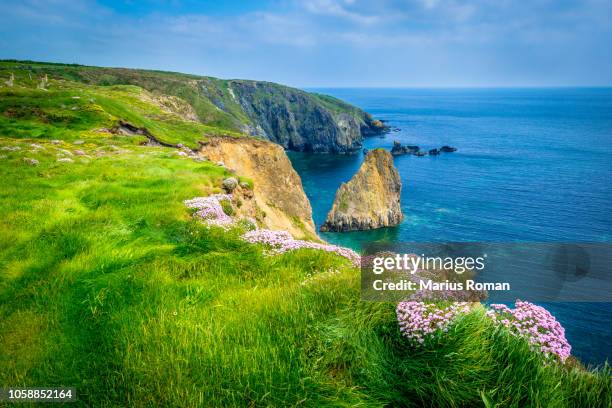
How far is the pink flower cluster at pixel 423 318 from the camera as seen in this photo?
5039mm

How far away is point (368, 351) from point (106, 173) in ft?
57.3

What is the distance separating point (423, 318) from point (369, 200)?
9040cm

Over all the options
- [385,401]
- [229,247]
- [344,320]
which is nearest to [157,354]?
[344,320]

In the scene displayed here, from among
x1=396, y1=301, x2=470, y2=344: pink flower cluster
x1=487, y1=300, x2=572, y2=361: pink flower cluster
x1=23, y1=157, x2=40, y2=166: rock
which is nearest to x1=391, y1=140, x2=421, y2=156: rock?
x1=23, y1=157, x2=40, y2=166: rock

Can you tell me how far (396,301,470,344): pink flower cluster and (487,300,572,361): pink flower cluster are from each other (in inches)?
24.2

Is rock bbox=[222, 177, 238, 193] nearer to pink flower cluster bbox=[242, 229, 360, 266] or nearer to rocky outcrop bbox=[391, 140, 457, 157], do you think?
pink flower cluster bbox=[242, 229, 360, 266]

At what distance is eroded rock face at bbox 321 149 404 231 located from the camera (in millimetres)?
92312

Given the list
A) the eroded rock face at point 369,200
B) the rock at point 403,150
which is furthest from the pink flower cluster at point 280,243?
the rock at point 403,150

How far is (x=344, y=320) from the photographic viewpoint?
221 inches

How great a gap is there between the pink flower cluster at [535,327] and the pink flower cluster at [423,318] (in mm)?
616

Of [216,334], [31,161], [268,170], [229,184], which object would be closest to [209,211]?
[216,334]

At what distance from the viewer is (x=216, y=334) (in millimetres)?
5285

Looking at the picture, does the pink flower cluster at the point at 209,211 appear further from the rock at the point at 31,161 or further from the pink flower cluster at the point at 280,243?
the rock at the point at 31,161

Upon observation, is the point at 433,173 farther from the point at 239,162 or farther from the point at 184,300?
the point at 184,300
